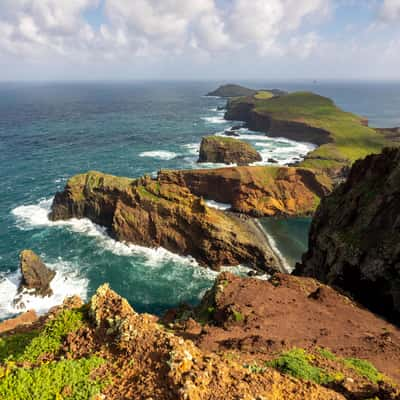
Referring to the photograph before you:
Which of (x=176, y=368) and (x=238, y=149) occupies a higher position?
(x=176, y=368)

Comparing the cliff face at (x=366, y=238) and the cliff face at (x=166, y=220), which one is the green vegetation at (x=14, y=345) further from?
the cliff face at (x=166, y=220)

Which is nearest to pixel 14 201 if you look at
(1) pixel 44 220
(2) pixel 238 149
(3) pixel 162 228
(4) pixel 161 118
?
(1) pixel 44 220

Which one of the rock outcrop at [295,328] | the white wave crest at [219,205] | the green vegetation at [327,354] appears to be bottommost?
the white wave crest at [219,205]

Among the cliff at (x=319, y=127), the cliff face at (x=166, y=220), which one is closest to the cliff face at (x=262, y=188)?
the cliff face at (x=166, y=220)

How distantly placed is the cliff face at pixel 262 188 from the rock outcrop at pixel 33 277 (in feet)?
119

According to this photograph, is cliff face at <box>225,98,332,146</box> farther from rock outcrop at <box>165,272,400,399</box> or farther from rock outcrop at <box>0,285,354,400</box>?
rock outcrop at <box>0,285,354,400</box>

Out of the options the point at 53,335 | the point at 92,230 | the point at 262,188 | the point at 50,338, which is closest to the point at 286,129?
the point at 262,188

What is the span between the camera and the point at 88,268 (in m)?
53.1

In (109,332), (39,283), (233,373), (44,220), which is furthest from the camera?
(44,220)

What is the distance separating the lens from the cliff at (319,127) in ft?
335

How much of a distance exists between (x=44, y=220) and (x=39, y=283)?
24050 millimetres

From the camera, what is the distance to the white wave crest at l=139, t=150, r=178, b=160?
373 feet

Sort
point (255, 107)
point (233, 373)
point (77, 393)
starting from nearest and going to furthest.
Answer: point (77, 393) < point (233, 373) < point (255, 107)

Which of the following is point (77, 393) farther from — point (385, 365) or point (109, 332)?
point (385, 365)
